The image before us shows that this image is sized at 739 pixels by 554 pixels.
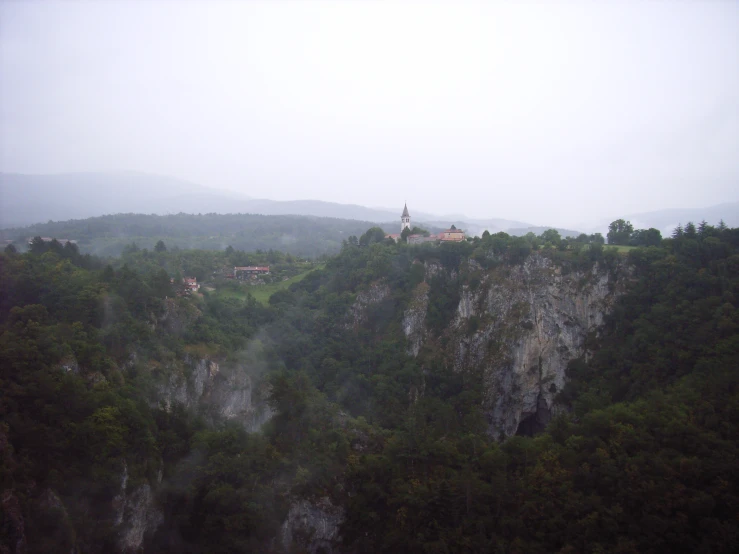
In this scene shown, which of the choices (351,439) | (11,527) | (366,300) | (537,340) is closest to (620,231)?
(537,340)

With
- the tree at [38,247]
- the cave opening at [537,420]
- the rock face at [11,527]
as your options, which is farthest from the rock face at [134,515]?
the cave opening at [537,420]

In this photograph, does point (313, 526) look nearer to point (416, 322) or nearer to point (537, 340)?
point (416, 322)

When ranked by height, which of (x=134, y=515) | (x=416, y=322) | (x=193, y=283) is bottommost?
(x=134, y=515)

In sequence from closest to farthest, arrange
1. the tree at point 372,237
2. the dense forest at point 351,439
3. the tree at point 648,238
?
the dense forest at point 351,439
the tree at point 648,238
the tree at point 372,237

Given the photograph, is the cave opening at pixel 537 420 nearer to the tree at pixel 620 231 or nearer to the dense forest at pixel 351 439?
the dense forest at pixel 351 439

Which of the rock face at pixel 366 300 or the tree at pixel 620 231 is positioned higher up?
the tree at pixel 620 231

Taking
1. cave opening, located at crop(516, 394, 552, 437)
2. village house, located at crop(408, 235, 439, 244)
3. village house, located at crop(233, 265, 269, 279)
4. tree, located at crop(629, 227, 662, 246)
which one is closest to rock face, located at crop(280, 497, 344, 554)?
cave opening, located at crop(516, 394, 552, 437)

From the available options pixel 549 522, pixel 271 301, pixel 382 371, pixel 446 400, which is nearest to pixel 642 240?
pixel 446 400
